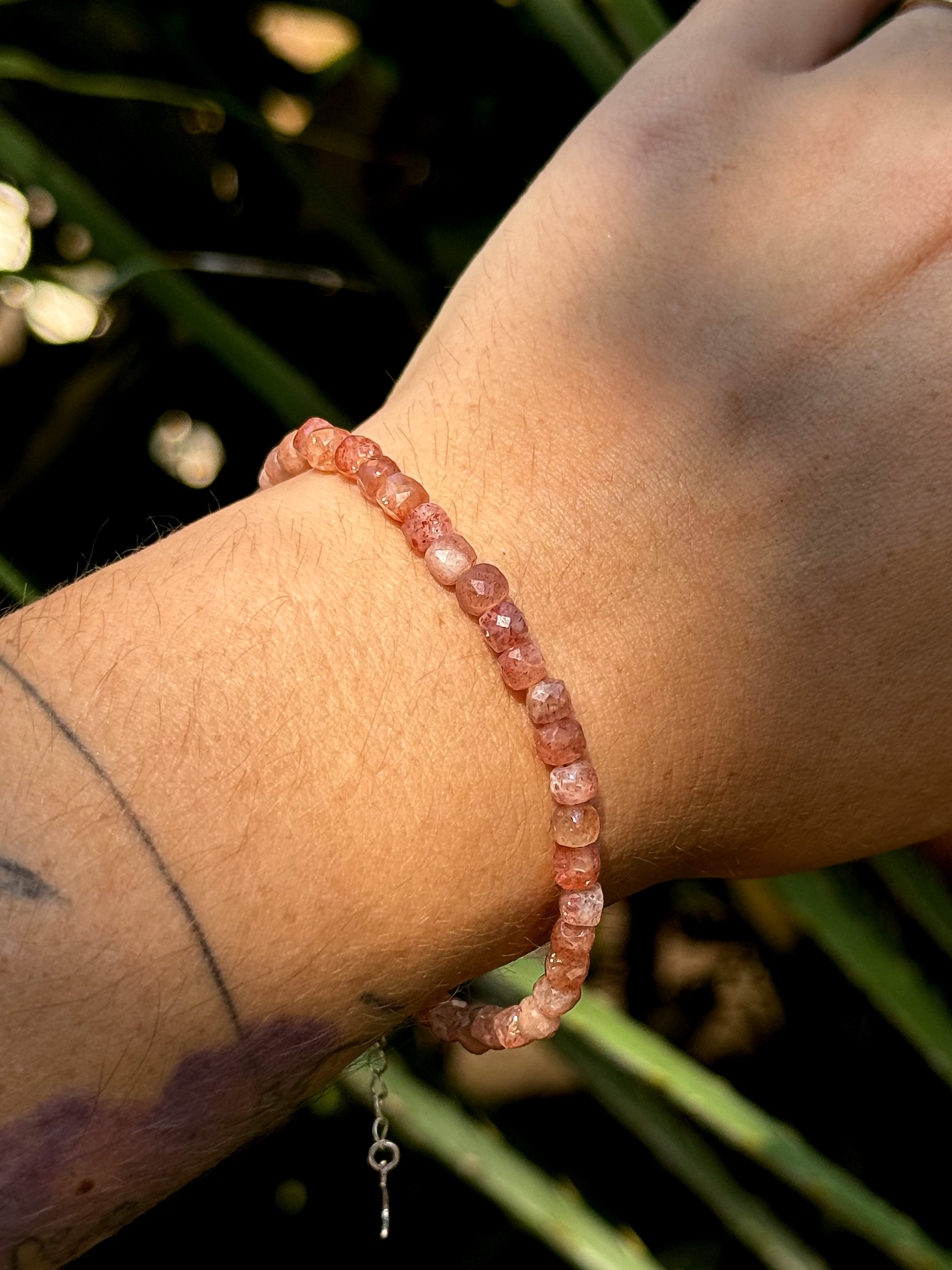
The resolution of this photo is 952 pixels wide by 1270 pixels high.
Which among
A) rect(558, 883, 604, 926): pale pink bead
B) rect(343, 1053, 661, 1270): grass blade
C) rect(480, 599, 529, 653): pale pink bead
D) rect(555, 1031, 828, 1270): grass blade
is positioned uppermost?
rect(480, 599, 529, 653): pale pink bead

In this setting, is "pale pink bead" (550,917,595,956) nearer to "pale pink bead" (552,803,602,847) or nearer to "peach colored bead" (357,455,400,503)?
"pale pink bead" (552,803,602,847)

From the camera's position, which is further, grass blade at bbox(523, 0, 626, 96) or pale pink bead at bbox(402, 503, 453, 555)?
grass blade at bbox(523, 0, 626, 96)

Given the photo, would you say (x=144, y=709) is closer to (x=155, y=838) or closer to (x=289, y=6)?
(x=155, y=838)

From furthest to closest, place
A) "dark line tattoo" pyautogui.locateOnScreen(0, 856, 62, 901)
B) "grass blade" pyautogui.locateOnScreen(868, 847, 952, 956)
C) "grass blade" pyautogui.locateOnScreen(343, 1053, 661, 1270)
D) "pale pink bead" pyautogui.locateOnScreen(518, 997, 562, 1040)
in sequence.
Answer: "grass blade" pyautogui.locateOnScreen(868, 847, 952, 956) → "grass blade" pyautogui.locateOnScreen(343, 1053, 661, 1270) → "pale pink bead" pyautogui.locateOnScreen(518, 997, 562, 1040) → "dark line tattoo" pyautogui.locateOnScreen(0, 856, 62, 901)

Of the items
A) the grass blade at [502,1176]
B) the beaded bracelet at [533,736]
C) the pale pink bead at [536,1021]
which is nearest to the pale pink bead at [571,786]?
the beaded bracelet at [533,736]

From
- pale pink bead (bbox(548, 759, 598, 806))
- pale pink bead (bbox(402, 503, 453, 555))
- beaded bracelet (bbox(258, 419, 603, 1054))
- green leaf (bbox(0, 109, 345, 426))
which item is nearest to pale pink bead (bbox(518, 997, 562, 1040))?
beaded bracelet (bbox(258, 419, 603, 1054))

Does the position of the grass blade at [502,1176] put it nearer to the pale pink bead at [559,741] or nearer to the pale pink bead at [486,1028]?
the pale pink bead at [486,1028]

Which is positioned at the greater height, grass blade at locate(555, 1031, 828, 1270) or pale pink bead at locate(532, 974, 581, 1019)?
pale pink bead at locate(532, 974, 581, 1019)
